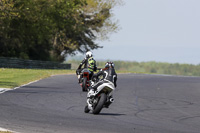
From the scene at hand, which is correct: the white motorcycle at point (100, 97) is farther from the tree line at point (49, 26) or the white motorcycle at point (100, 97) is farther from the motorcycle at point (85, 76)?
the tree line at point (49, 26)

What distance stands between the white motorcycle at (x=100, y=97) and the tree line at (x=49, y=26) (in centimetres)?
3302

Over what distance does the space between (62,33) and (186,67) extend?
4883 centimetres

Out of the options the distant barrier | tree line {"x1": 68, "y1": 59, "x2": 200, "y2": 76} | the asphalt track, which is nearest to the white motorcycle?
the asphalt track

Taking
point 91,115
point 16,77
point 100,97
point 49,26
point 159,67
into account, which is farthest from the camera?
point 159,67

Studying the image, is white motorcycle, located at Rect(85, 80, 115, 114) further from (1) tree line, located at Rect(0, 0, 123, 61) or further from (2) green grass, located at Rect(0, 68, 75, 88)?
(1) tree line, located at Rect(0, 0, 123, 61)

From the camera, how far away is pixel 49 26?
2293 inches

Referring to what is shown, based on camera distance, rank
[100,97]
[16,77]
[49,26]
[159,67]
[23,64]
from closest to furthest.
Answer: [100,97] < [16,77] < [23,64] < [49,26] < [159,67]

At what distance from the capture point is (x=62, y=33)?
6538 centimetres

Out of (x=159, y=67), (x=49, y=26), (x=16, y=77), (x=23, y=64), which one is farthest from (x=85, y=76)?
(x=159, y=67)

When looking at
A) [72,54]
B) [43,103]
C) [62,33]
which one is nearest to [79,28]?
[62,33]

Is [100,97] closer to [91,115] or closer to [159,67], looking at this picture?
[91,115]

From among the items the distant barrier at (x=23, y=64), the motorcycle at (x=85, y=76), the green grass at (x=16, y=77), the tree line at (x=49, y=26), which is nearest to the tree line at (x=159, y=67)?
the tree line at (x=49, y=26)

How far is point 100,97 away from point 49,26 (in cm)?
4395

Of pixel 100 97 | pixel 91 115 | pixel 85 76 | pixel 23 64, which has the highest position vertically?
pixel 23 64
